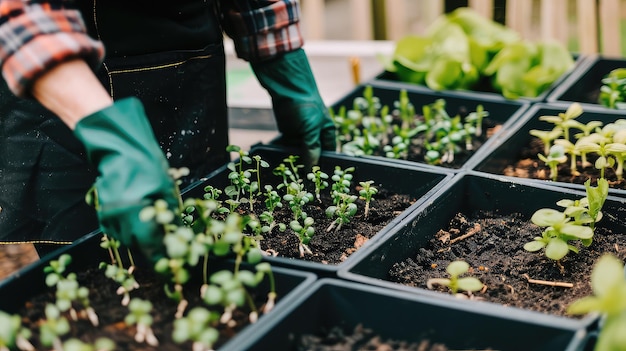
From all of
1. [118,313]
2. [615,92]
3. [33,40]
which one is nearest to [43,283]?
[118,313]

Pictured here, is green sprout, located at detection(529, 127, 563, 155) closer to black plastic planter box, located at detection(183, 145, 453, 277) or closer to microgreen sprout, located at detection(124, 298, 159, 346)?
black plastic planter box, located at detection(183, 145, 453, 277)

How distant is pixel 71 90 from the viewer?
125cm

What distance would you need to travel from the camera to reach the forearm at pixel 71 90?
1.25 m

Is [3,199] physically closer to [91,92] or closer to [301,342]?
[91,92]

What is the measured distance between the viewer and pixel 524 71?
2520mm

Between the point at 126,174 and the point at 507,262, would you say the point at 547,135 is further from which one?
the point at 126,174

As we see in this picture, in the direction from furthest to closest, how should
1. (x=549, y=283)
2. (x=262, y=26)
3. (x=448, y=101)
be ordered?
1. (x=448, y=101)
2. (x=262, y=26)
3. (x=549, y=283)

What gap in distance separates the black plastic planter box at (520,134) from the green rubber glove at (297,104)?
0.40 meters

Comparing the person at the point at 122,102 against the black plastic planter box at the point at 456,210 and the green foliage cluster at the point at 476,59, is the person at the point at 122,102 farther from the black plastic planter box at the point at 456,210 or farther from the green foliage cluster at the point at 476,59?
the green foliage cluster at the point at 476,59

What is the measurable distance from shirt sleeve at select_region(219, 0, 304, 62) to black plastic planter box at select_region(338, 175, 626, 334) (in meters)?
0.56

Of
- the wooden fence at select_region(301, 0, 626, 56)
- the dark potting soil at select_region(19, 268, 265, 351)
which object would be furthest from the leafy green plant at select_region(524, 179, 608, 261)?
the wooden fence at select_region(301, 0, 626, 56)

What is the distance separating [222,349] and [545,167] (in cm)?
128

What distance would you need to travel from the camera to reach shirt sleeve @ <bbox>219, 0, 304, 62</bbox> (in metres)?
1.86

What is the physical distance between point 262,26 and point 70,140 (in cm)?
54
